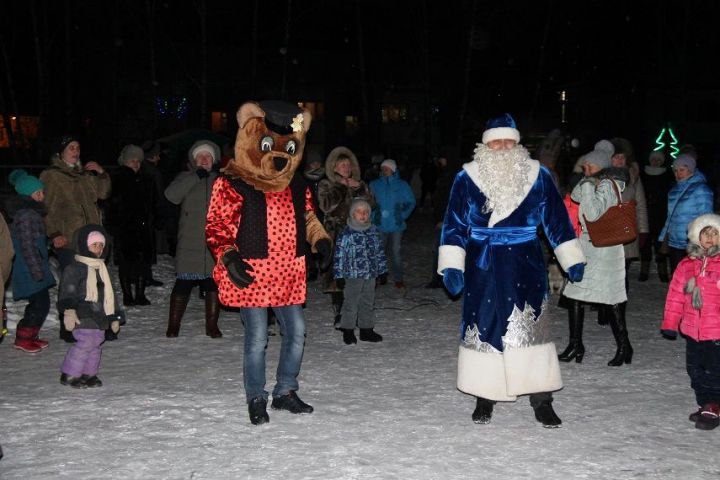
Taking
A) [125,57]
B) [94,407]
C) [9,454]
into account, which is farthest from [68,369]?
[125,57]

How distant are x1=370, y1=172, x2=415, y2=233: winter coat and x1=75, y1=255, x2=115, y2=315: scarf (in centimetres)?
563

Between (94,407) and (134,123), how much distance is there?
38393mm

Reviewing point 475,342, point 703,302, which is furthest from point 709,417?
point 475,342

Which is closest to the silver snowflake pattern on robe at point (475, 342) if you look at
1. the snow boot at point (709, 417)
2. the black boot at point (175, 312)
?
the snow boot at point (709, 417)

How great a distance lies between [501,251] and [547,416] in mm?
1138

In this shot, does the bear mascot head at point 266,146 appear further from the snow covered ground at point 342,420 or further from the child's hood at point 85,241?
the child's hood at point 85,241

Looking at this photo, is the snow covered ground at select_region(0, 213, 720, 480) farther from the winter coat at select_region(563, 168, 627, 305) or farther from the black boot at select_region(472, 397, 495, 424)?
the winter coat at select_region(563, 168, 627, 305)

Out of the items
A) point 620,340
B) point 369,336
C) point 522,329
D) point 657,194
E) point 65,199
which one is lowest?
point 369,336

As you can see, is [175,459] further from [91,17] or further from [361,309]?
[91,17]

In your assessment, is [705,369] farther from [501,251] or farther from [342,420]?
[342,420]

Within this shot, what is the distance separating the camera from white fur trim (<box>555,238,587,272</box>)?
614 cm

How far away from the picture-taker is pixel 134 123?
4312 cm

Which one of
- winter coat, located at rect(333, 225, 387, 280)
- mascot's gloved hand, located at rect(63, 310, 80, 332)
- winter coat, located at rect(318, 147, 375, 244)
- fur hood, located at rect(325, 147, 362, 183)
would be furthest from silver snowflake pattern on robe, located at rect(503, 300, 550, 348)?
fur hood, located at rect(325, 147, 362, 183)

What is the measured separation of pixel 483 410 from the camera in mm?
6090
